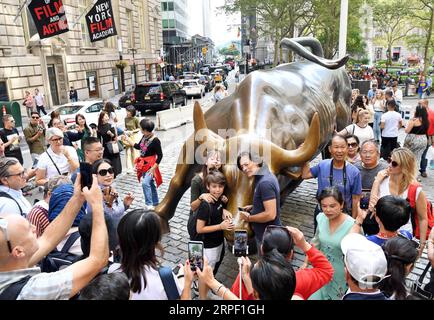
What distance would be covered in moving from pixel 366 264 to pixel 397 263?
1.73 ft

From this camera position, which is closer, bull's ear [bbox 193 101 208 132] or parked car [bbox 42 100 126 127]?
bull's ear [bbox 193 101 208 132]

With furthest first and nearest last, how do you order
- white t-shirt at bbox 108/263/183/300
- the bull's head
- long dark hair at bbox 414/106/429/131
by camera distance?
long dark hair at bbox 414/106/429/131 < the bull's head < white t-shirt at bbox 108/263/183/300

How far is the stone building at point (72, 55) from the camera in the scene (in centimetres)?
2019

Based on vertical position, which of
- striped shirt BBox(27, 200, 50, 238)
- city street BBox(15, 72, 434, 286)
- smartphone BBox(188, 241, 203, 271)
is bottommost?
city street BBox(15, 72, 434, 286)

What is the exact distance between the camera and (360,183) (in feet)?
15.0

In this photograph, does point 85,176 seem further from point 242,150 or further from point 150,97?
point 150,97

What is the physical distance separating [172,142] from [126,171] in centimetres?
406

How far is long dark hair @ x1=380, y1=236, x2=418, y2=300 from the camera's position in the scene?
101 inches

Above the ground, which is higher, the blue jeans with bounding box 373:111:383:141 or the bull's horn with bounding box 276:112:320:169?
the bull's horn with bounding box 276:112:320:169

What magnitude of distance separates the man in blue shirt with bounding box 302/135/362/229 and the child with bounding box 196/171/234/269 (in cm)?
122

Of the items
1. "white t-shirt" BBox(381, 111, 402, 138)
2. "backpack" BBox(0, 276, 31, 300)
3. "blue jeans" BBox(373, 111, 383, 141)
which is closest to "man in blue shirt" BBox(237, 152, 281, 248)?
"backpack" BBox(0, 276, 31, 300)

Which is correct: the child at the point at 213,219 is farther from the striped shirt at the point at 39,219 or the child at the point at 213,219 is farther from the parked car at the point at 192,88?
the parked car at the point at 192,88

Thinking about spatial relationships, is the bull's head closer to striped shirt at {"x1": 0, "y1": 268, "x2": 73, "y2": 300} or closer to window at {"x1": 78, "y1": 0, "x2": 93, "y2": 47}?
striped shirt at {"x1": 0, "y1": 268, "x2": 73, "y2": 300}
